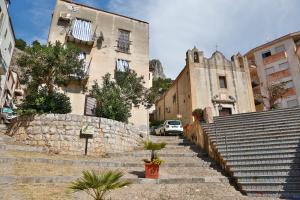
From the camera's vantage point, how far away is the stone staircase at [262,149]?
28.7 ft

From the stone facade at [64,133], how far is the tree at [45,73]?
45.7 inches

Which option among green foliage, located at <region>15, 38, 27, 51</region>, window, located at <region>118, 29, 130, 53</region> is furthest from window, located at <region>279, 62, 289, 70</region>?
green foliage, located at <region>15, 38, 27, 51</region>

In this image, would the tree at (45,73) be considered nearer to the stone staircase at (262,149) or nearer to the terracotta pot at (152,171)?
the terracotta pot at (152,171)

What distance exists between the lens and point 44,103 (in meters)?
13.9

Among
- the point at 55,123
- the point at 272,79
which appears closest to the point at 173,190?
the point at 55,123

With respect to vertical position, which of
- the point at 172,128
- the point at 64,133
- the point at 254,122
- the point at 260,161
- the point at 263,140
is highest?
the point at 172,128

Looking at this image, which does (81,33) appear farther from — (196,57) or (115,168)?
(115,168)

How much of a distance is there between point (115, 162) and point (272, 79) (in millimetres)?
31831

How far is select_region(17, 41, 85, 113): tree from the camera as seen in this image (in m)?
13.8

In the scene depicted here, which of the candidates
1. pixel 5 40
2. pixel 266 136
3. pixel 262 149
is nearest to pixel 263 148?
pixel 262 149

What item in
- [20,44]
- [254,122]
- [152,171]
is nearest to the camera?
[152,171]

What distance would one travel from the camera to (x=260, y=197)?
321 inches

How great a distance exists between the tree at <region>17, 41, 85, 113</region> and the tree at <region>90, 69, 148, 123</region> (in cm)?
209

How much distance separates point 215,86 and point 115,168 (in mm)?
17274
